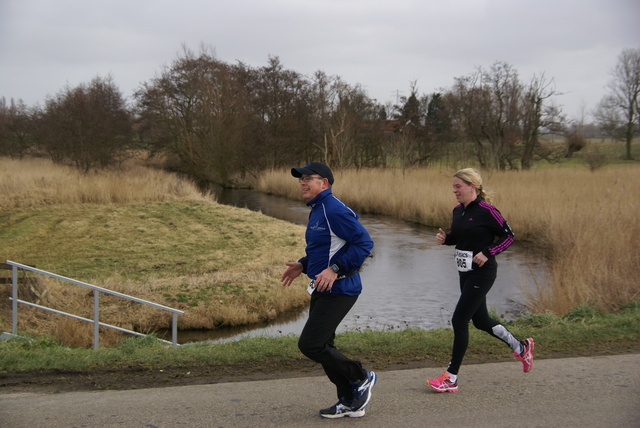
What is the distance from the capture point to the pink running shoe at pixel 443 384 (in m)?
5.05

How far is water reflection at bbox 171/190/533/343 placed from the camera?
12.0 metres

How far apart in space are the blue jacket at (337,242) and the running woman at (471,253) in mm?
1079

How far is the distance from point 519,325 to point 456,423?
380cm

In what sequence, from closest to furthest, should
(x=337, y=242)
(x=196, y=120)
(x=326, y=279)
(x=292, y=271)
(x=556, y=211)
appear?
(x=326, y=279) < (x=337, y=242) < (x=292, y=271) < (x=556, y=211) < (x=196, y=120)

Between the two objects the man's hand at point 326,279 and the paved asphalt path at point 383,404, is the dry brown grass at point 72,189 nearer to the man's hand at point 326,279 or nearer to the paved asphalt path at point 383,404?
the paved asphalt path at point 383,404

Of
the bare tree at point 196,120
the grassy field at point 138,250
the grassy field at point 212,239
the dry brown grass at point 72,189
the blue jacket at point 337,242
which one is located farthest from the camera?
the bare tree at point 196,120

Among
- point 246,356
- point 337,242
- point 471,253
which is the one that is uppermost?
point 337,242

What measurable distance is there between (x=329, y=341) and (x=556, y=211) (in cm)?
1707

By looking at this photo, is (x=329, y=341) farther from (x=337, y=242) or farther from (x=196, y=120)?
(x=196, y=120)

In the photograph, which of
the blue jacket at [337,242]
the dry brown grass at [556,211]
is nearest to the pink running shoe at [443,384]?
the blue jacket at [337,242]

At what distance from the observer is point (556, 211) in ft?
65.0

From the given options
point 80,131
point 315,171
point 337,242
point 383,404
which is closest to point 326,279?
point 337,242

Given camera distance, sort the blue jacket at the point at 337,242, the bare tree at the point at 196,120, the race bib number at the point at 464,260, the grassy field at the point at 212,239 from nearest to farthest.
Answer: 1. the blue jacket at the point at 337,242
2. the race bib number at the point at 464,260
3. the grassy field at the point at 212,239
4. the bare tree at the point at 196,120

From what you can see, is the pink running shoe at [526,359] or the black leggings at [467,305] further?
the pink running shoe at [526,359]
